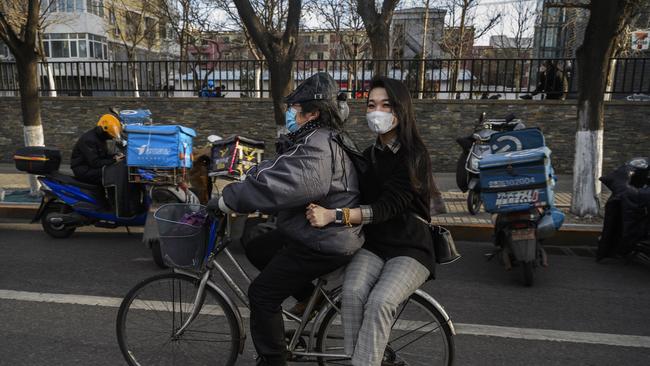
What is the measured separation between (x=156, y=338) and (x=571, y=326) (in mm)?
3105

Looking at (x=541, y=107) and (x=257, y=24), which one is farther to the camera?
(x=541, y=107)

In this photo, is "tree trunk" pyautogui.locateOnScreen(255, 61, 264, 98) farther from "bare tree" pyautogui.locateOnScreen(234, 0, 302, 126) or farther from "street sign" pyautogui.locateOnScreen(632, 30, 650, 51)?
"street sign" pyautogui.locateOnScreen(632, 30, 650, 51)

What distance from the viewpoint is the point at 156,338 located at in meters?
3.10

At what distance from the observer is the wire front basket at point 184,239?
2.63 metres

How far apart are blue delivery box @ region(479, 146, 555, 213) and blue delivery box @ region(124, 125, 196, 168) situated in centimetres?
340

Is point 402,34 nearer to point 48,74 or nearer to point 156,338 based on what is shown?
point 48,74

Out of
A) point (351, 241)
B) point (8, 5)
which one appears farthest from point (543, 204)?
point (8, 5)

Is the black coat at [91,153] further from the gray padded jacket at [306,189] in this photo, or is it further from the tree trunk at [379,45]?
the tree trunk at [379,45]

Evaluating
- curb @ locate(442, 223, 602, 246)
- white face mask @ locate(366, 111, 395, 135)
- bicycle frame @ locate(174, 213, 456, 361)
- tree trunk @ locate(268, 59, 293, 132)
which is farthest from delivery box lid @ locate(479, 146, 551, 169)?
tree trunk @ locate(268, 59, 293, 132)

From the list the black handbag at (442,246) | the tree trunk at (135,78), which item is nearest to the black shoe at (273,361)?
the black handbag at (442,246)

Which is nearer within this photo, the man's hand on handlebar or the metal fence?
Answer: the man's hand on handlebar

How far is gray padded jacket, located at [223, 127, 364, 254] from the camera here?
2.31 m

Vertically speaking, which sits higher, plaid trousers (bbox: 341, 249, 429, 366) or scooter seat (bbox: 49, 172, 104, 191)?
plaid trousers (bbox: 341, 249, 429, 366)

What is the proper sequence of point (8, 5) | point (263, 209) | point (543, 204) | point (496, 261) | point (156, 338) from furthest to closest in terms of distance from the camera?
point (8, 5), point (496, 261), point (543, 204), point (156, 338), point (263, 209)
